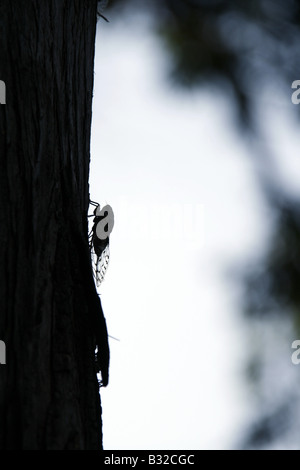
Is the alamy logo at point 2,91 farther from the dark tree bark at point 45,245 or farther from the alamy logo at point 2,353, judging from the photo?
the alamy logo at point 2,353

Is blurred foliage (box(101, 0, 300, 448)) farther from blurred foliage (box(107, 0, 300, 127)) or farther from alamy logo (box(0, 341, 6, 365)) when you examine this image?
alamy logo (box(0, 341, 6, 365))

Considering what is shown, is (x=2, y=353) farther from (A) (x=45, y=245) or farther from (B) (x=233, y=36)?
(B) (x=233, y=36)

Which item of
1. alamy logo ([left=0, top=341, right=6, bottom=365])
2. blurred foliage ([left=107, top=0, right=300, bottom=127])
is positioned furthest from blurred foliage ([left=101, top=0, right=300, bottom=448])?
alamy logo ([left=0, top=341, right=6, bottom=365])

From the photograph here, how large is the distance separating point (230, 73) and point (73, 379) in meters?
1.49

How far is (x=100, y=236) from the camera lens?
195 cm

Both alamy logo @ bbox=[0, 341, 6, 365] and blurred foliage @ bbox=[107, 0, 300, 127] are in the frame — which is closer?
alamy logo @ bbox=[0, 341, 6, 365]

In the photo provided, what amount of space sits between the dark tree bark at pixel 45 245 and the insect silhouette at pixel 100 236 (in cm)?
29

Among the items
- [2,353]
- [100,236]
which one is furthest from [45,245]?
[100,236]

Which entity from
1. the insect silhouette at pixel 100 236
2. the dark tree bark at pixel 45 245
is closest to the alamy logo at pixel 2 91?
the dark tree bark at pixel 45 245

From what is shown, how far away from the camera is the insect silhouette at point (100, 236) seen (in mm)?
1934

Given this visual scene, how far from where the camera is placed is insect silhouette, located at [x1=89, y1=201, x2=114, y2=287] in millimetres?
1934

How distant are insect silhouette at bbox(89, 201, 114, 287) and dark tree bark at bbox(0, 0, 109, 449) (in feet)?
0.95

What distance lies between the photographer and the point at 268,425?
2463 mm
